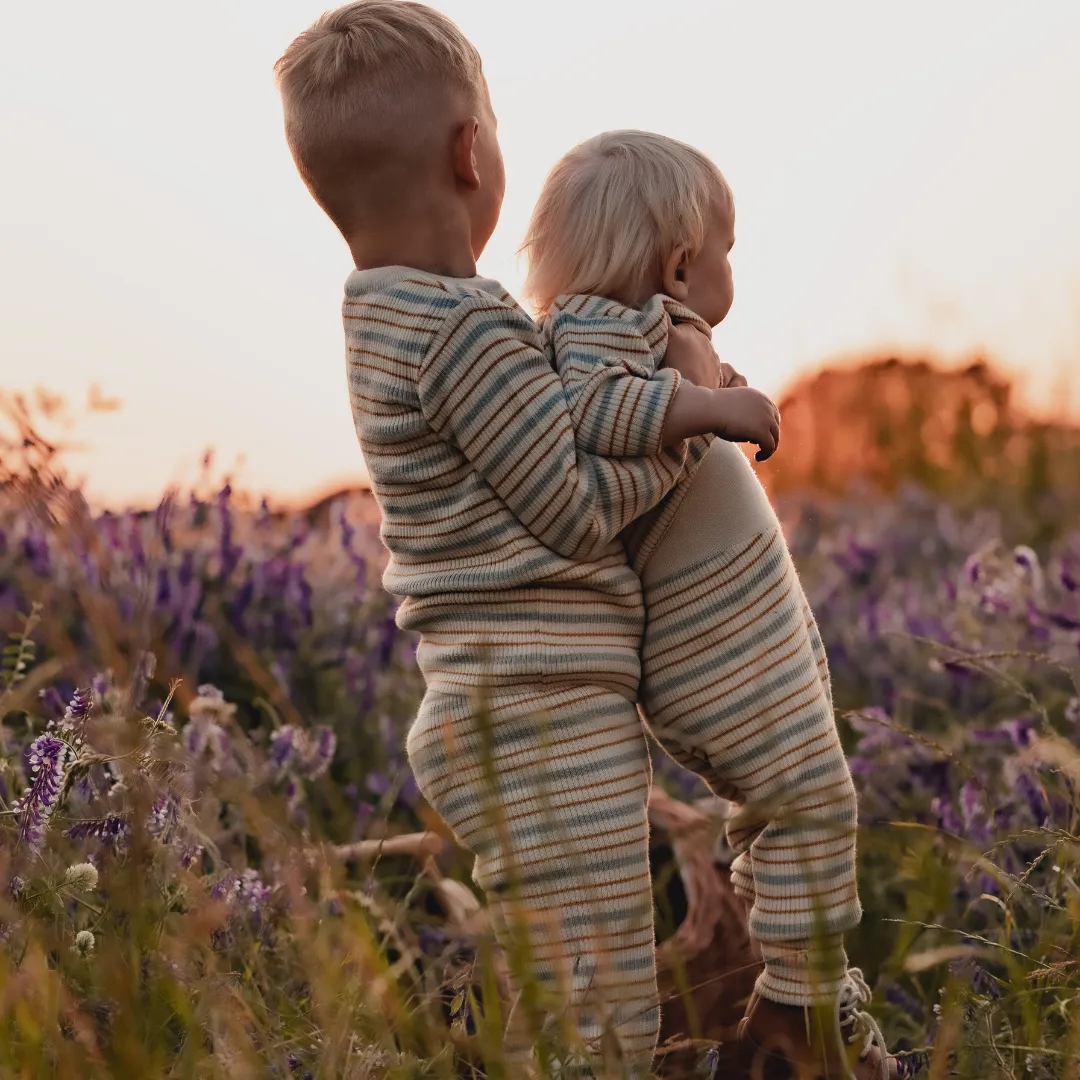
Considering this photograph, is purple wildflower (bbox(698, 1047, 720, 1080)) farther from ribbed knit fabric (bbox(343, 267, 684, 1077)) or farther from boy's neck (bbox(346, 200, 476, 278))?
boy's neck (bbox(346, 200, 476, 278))

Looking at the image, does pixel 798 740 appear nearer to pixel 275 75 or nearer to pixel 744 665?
pixel 744 665

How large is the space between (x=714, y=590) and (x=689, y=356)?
355 millimetres

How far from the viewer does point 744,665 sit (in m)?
2.25

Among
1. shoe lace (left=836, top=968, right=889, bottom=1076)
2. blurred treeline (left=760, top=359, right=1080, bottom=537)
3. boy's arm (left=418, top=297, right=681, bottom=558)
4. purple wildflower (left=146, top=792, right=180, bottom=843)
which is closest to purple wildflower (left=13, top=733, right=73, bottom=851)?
purple wildflower (left=146, top=792, right=180, bottom=843)

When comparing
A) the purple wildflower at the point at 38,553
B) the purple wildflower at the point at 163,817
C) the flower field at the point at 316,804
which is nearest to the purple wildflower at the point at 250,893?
the flower field at the point at 316,804

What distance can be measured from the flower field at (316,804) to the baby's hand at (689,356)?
56 cm

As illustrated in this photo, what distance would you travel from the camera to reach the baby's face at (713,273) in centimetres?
228

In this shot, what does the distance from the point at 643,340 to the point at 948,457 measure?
23.0ft

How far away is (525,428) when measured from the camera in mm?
2043

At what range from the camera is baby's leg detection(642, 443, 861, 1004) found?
87.9 inches

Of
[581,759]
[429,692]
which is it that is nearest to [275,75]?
[429,692]

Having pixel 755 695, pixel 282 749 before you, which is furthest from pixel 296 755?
pixel 755 695

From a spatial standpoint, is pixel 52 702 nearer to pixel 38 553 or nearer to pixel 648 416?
pixel 38 553

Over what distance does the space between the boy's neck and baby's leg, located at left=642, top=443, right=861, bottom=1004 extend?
0.50 m
